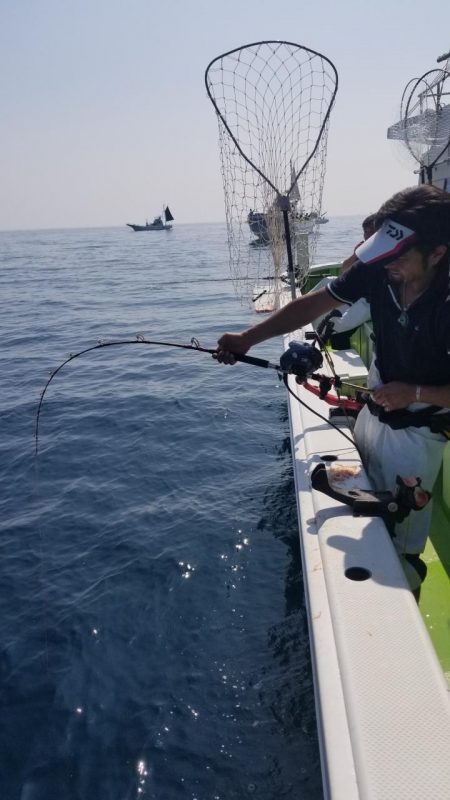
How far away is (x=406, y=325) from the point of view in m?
2.53

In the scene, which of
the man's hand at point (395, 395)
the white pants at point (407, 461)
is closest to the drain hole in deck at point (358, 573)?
the white pants at point (407, 461)

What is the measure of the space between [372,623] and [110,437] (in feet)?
20.0

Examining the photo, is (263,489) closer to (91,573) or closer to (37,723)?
(91,573)

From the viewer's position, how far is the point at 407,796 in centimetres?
145

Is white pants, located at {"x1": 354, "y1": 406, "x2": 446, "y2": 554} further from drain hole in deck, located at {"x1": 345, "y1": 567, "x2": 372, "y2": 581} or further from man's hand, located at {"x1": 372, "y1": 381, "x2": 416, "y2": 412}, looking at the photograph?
drain hole in deck, located at {"x1": 345, "y1": 567, "x2": 372, "y2": 581}

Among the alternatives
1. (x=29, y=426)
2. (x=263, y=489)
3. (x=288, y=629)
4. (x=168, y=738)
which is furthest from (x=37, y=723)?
(x=29, y=426)

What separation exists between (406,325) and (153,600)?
3181 mm

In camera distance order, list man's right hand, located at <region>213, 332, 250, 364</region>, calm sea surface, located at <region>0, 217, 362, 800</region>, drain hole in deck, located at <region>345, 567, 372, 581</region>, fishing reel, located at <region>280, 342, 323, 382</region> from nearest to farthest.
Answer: drain hole in deck, located at <region>345, 567, 372, 581</region>, man's right hand, located at <region>213, 332, 250, 364</region>, fishing reel, located at <region>280, 342, 323, 382</region>, calm sea surface, located at <region>0, 217, 362, 800</region>

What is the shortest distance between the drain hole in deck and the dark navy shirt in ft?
3.01

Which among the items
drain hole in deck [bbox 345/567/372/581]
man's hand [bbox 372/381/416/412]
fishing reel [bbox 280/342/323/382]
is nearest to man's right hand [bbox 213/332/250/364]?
fishing reel [bbox 280/342/323/382]

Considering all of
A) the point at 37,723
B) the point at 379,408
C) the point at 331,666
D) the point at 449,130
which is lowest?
the point at 37,723

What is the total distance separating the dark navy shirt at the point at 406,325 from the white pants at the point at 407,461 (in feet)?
0.88

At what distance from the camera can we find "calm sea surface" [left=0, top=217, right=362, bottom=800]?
3.24 m

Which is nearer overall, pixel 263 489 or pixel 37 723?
pixel 37 723
